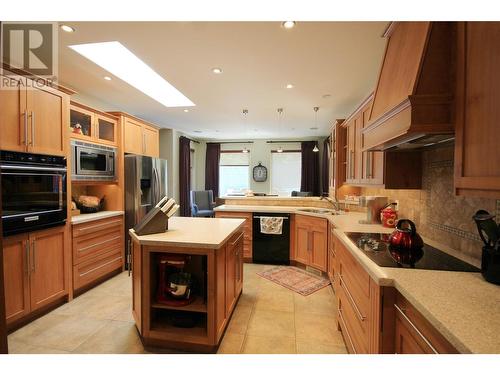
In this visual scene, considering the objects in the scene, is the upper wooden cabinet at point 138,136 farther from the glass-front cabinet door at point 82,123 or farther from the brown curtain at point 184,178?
the brown curtain at point 184,178

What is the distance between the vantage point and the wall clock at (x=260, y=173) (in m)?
7.47

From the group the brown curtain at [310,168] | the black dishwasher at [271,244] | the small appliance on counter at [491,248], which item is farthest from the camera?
the brown curtain at [310,168]

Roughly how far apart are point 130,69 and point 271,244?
306 centimetres

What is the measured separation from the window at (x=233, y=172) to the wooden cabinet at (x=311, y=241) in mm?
4323

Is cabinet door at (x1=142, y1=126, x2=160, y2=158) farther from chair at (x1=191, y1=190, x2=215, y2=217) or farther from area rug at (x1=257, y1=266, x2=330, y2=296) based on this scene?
area rug at (x1=257, y1=266, x2=330, y2=296)

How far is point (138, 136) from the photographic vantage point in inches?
144

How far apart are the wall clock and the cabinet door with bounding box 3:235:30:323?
5.96m

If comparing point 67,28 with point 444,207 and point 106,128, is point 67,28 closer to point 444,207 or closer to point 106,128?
point 106,128

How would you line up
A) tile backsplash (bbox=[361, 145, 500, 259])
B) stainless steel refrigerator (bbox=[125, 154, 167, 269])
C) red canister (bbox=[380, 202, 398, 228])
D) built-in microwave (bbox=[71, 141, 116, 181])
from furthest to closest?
stainless steel refrigerator (bbox=[125, 154, 167, 269])
built-in microwave (bbox=[71, 141, 116, 181])
red canister (bbox=[380, 202, 398, 228])
tile backsplash (bbox=[361, 145, 500, 259])

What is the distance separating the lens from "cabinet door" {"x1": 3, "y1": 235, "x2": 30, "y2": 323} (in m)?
1.88

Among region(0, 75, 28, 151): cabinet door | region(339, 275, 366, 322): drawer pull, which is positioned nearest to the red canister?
region(339, 275, 366, 322): drawer pull

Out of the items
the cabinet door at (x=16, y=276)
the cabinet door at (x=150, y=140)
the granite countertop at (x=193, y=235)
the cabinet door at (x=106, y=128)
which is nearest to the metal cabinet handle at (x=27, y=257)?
the cabinet door at (x=16, y=276)

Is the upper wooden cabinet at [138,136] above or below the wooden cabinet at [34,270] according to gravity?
above
